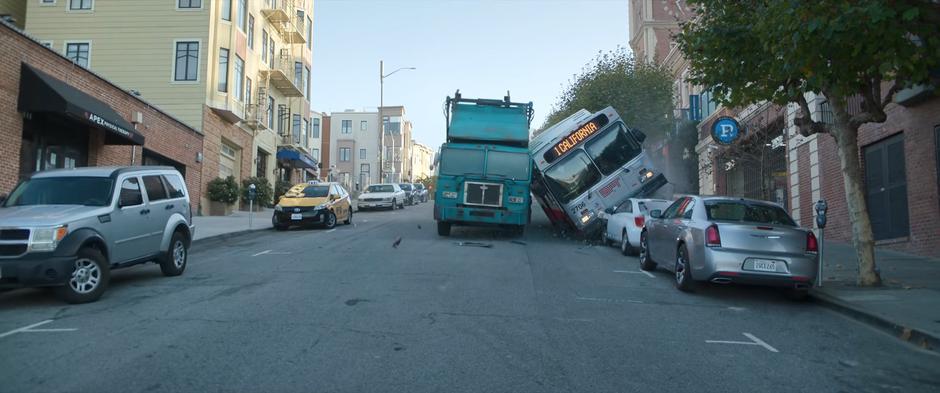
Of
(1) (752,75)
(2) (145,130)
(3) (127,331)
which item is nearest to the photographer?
(3) (127,331)

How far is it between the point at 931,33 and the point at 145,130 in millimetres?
21785

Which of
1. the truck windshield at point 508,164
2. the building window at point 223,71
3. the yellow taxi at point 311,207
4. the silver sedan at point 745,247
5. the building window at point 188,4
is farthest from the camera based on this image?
the building window at point 223,71

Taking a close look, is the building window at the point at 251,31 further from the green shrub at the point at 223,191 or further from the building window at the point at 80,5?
the green shrub at the point at 223,191

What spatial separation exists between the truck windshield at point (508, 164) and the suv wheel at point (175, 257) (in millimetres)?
7949

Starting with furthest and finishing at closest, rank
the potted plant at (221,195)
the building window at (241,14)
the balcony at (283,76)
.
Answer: the balcony at (283,76), the building window at (241,14), the potted plant at (221,195)

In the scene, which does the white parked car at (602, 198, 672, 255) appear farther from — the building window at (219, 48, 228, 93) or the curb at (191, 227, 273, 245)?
the building window at (219, 48, 228, 93)

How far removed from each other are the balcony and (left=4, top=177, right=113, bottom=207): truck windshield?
24551mm

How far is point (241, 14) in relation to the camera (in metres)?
29.9

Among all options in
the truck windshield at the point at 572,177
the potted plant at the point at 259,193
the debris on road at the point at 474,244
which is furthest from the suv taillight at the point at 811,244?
the potted plant at the point at 259,193

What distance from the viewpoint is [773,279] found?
29.3ft

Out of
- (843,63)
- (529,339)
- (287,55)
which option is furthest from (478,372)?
(287,55)

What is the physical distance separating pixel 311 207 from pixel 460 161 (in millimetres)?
6297

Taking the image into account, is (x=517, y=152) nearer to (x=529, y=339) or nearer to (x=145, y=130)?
(x=529, y=339)

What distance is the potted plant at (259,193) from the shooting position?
103 ft
